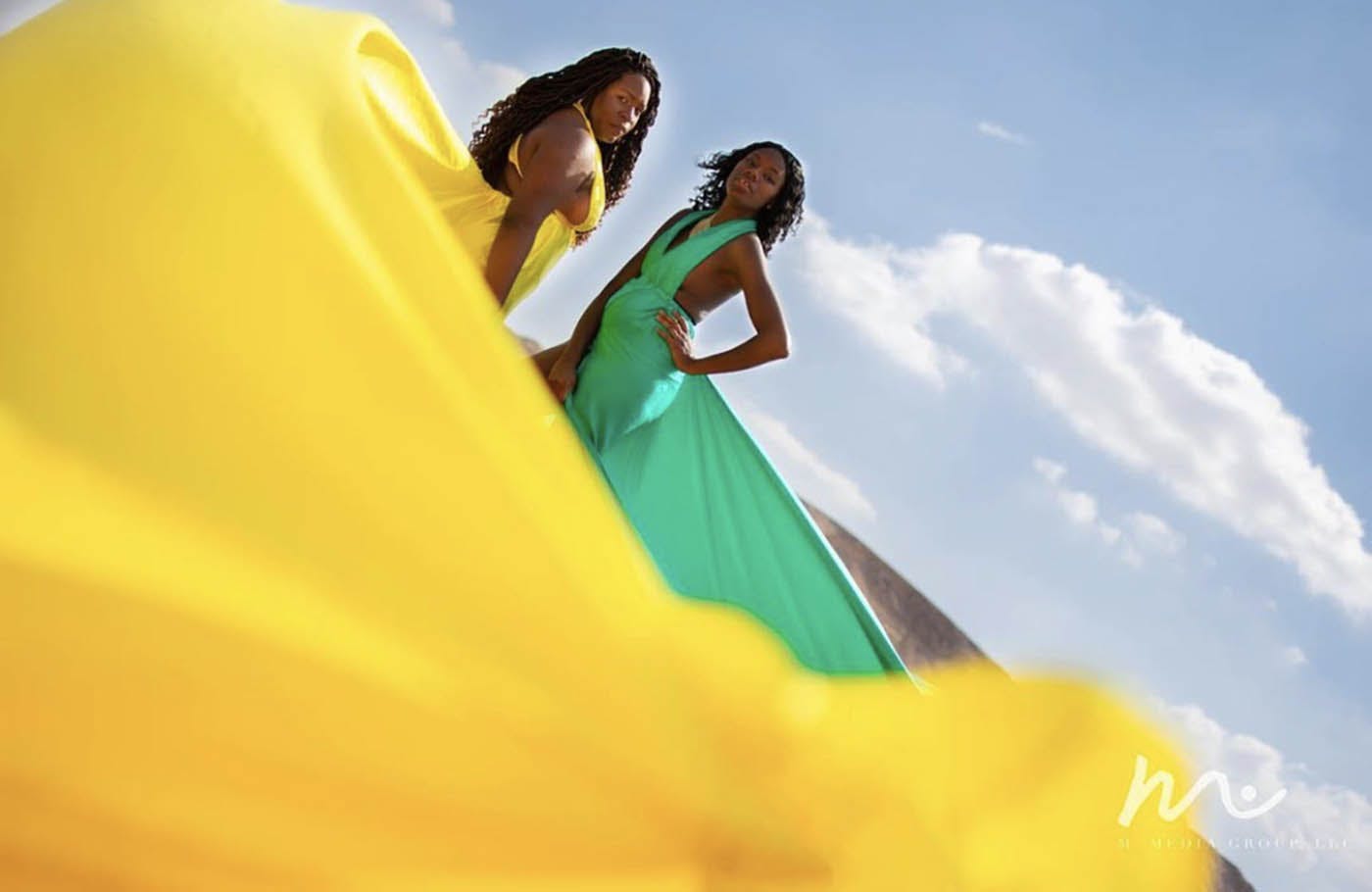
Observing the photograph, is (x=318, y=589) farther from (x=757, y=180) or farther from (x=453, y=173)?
(x=757, y=180)

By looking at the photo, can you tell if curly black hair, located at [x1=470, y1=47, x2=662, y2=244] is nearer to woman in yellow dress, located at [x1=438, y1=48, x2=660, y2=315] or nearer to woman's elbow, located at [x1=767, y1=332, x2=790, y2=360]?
woman in yellow dress, located at [x1=438, y1=48, x2=660, y2=315]

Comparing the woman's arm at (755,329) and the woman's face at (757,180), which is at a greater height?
the woman's face at (757,180)

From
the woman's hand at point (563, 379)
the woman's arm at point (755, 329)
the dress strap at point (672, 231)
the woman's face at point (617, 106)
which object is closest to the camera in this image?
the woman's face at point (617, 106)

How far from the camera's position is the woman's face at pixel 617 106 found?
3695mm

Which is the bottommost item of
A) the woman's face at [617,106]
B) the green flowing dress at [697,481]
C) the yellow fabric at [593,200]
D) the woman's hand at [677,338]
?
the green flowing dress at [697,481]

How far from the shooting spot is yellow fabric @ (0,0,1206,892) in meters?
1.76

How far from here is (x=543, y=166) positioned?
3.36 meters

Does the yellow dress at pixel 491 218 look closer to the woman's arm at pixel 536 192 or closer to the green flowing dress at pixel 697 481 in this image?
the woman's arm at pixel 536 192

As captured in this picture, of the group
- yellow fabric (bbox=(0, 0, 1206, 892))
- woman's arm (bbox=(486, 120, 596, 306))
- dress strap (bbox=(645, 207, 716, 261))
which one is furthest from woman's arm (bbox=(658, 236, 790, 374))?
yellow fabric (bbox=(0, 0, 1206, 892))

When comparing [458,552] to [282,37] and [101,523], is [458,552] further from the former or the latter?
[282,37]

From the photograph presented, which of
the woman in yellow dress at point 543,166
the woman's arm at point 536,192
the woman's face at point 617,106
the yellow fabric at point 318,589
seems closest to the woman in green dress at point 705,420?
the woman in yellow dress at point 543,166

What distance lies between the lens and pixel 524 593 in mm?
1917

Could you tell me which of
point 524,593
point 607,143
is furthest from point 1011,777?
point 607,143

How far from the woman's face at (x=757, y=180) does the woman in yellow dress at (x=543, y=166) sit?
0.50m
